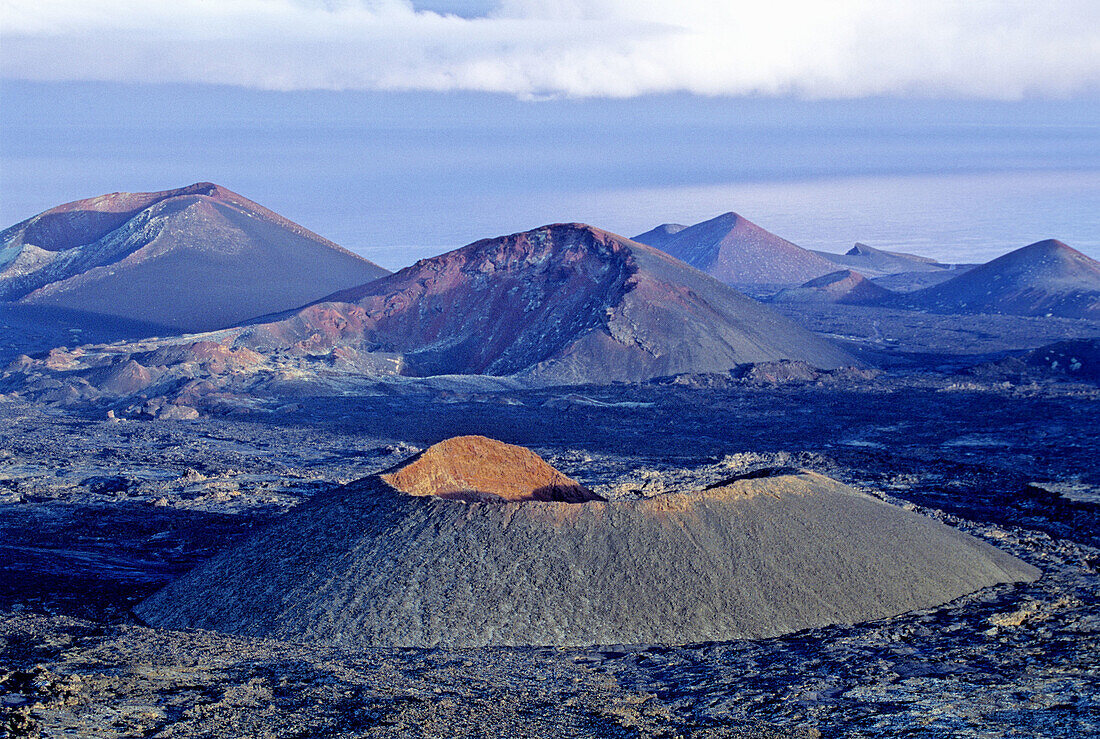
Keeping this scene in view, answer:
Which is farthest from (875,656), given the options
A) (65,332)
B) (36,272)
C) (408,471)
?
(36,272)

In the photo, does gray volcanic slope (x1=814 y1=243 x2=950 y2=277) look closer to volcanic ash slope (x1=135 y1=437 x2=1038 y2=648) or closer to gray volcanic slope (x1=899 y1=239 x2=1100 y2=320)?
gray volcanic slope (x1=899 y1=239 x2=1100 y2=320)

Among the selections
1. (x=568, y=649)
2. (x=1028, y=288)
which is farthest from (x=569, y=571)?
(x=1028, y=288)

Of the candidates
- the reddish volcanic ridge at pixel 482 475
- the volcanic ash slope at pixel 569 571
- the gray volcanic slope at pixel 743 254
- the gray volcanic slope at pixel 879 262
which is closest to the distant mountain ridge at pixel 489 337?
the reddish volcanic ridge at pixel 482 475

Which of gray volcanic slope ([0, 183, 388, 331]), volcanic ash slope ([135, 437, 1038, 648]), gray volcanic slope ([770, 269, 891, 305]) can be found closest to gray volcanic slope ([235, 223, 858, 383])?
gray volcanic slope ([0, 183, 388, 331])

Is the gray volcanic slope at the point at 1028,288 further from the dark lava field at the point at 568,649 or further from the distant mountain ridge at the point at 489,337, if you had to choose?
the dark lava field at the point at 568,649

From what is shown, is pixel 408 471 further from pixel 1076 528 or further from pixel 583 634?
pixel 1076 528
